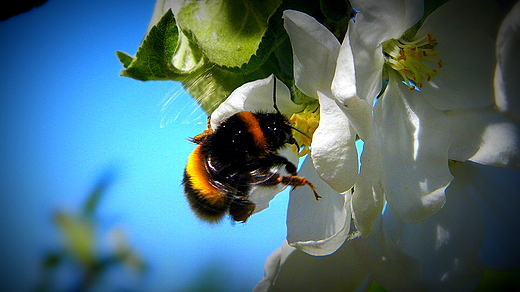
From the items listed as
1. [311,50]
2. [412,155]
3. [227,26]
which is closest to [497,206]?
[412,155]

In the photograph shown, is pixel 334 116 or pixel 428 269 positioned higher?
pixel 334 116

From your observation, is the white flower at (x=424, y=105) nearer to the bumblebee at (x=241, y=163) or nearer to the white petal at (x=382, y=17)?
the white petal at (x=382, y=17)

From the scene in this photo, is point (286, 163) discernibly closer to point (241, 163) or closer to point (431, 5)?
point (241, 163)

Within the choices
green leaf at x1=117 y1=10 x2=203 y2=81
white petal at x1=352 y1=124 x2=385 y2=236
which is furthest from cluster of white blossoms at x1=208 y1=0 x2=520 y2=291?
green leaf at x1=117 y1=10 x2=203 y2=81

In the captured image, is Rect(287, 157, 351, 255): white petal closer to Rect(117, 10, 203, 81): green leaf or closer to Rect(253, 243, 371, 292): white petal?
Rect(253, 243, 371, 292): white petal

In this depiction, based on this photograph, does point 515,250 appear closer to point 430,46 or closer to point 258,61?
point 430,46

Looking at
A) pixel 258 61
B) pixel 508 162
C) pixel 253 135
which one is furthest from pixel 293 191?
pixel 508 162
